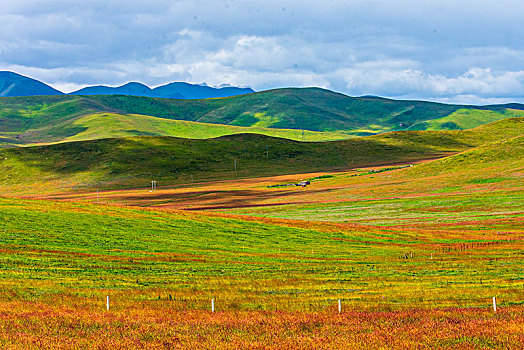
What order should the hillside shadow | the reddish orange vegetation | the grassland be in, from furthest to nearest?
the hillside shadow → the grassland → the reddish orange vegetation

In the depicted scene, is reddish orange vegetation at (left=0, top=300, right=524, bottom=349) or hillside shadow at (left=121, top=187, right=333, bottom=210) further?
hillside shadow at (left=121, top=187, right=333, bottom=210)

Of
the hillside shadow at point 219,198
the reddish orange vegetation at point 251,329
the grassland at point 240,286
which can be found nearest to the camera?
the reddish orange vegetation at point 251,329

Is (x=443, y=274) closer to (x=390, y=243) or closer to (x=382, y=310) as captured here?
(x=382, y=310)

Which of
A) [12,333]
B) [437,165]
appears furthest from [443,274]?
[437,165]

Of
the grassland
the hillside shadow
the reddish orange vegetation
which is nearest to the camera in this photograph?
the reddish orange vegetation

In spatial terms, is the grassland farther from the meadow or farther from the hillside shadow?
the hillside shadow

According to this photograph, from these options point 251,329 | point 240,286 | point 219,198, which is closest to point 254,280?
point 240,286

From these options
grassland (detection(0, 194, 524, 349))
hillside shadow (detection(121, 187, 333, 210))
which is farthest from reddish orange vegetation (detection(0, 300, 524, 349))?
hillside shadow (detection(121, 187, 333, 210))

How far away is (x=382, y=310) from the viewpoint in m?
25.8

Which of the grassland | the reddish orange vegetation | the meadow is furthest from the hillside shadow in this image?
the reddish orange vegetation

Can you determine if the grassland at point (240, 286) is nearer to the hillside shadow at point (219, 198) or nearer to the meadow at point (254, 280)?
the meadow at point (254, 280)

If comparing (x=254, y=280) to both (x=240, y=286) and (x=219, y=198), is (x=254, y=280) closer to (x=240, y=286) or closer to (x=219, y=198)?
(x=240, y=286)

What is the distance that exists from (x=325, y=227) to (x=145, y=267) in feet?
154

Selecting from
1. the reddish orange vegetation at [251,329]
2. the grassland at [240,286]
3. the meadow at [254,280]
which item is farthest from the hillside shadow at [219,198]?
the reddish orange vegetation at [251,329]
